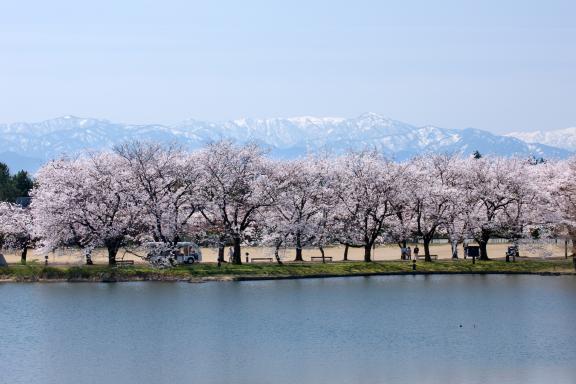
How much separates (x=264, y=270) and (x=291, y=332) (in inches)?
936

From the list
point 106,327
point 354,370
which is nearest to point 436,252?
point 106,327

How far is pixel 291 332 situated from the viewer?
42062 millimetres

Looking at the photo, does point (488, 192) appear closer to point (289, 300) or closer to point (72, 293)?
point (289, 300)

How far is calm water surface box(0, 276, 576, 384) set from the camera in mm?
32656

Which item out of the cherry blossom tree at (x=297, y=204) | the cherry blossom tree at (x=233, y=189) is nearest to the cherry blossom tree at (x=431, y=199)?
the cherry blossom tree at (x=297, y=204)

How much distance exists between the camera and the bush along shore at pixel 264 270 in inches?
2451

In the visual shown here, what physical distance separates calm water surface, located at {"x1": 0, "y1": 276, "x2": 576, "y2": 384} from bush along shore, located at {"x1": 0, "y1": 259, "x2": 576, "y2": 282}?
204 centimetres

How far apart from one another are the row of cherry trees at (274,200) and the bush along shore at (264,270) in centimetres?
285

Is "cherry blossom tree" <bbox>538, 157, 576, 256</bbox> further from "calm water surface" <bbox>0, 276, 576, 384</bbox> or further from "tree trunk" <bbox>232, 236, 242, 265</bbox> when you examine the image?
"tree trunk" <bbox>232, 236, 242, 265</bbox>

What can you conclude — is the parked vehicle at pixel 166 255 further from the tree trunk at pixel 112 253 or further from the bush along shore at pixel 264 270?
the tree trunk at pixel 112 253

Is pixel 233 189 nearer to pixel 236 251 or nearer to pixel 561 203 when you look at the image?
pixel 236 251

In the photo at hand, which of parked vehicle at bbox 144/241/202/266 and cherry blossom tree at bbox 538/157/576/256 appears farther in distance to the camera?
cherry blossom tree at bbox 538/157/576/256

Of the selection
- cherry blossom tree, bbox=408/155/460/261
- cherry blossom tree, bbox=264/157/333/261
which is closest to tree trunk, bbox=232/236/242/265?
cherry blossom tree, bbox=264/157/333/261

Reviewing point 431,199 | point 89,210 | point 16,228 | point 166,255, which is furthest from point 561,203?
point 16,228
